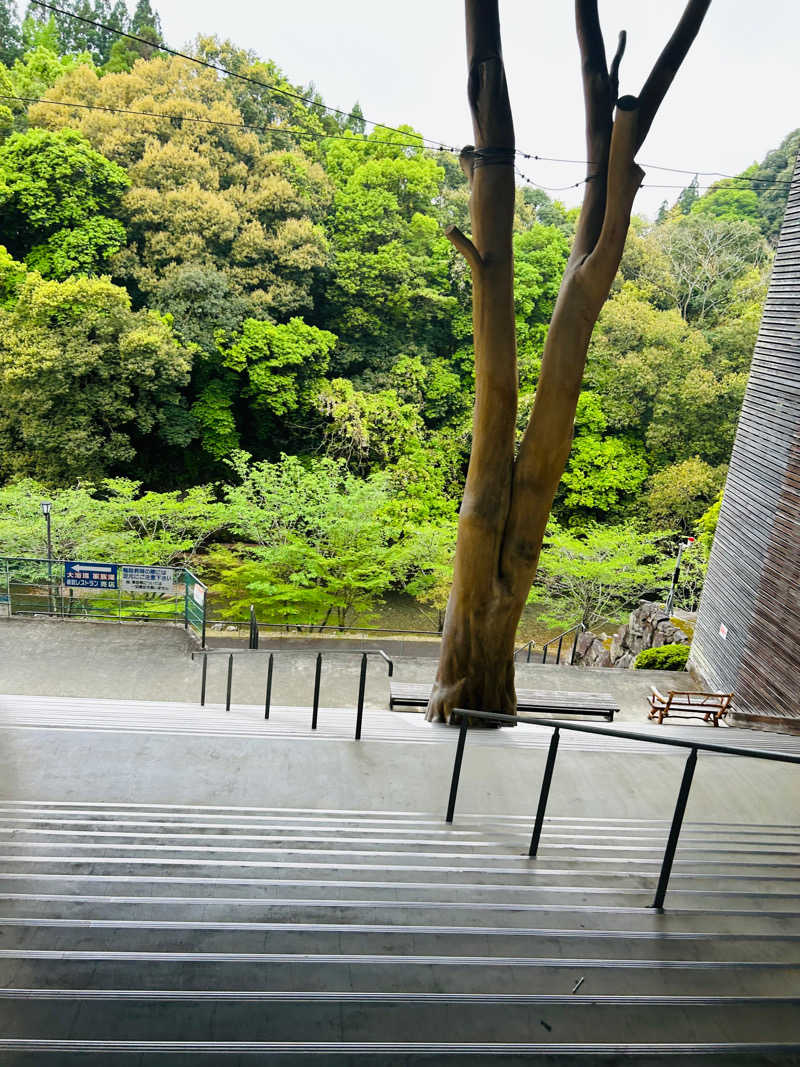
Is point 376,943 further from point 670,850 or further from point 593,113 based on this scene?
point 593,113

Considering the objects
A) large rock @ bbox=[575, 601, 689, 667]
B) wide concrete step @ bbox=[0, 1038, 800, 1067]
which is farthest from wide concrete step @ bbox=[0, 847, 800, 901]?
large rock @ bbox=[575, 601, 689, 667]

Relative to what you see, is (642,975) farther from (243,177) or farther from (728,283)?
(728,283)

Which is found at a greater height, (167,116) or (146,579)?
(167,116)

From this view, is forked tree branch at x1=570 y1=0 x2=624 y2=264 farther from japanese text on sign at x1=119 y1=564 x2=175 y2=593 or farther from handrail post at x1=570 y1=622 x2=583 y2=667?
handrail post at x1=570 y1=622 x2=583 y2=667

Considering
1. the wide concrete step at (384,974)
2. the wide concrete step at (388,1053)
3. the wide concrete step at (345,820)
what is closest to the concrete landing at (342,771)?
the wide concrete step at (345,820)

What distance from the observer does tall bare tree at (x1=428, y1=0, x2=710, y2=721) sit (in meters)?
5.52

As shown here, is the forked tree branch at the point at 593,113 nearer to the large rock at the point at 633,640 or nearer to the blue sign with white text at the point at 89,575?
the blue sign with white text at the point at 89,575

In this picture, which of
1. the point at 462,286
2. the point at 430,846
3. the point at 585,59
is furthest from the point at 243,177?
the point at 430,846

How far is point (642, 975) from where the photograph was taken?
254cm

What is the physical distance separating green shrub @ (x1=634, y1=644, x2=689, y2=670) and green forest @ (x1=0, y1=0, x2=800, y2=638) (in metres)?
3.12

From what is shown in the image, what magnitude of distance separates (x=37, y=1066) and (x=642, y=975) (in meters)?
1.95

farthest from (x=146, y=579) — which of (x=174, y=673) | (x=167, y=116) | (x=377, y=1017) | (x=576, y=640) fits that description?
(x=167, y=116)

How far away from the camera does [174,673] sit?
10367 mm

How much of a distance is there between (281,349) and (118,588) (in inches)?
488
